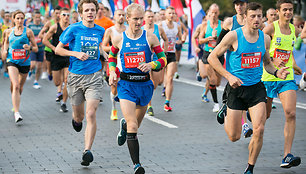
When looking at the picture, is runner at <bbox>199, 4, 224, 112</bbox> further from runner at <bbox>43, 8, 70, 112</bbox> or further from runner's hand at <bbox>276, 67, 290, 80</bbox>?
runner's hand at <bbox>276, 67, 290, 80</bbox>

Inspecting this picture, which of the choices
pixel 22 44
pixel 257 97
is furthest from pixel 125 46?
pixel 22 44

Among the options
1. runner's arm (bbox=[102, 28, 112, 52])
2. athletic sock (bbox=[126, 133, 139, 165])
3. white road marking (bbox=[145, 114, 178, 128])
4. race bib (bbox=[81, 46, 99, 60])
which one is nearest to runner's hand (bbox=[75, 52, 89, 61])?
race bib (bbox=[81, 46, 99, 60])

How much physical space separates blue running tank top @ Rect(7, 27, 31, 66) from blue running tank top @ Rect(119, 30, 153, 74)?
14.9 feet

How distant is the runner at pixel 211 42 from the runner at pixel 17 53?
3.52m

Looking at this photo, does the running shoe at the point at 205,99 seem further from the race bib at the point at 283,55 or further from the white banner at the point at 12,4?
the white banner at the point at 12,4

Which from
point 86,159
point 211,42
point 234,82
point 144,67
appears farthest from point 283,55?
point 211,42

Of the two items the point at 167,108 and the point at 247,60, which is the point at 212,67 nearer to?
the point at 247,60

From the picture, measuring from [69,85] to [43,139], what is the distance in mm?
1450

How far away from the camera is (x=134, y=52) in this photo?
22.2 ft

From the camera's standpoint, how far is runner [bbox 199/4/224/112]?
11734 mm

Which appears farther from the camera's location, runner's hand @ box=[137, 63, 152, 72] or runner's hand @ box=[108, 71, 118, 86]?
runner's hand @ box=[108, 71, 118, 86]

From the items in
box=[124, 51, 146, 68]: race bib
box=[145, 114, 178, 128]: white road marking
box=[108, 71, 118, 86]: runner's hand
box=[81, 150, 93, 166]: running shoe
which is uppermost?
box=[124, 51, 146, 68]: race bib

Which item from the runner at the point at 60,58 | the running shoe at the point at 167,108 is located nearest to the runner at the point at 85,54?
the runner at the point at 60,58

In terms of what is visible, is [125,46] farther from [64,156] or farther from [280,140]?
[280,140]
